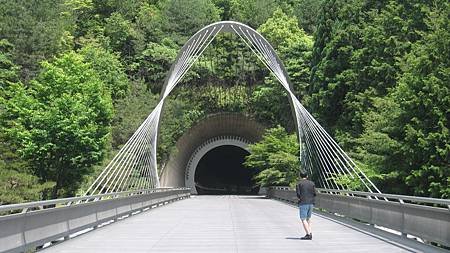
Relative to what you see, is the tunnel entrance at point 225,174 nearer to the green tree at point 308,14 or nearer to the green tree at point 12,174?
the green tree at point 308,14

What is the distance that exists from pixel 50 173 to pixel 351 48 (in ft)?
74.0

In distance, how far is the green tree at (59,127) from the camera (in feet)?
123

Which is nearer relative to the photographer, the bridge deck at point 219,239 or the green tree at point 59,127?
the bridge deck at point 219,239

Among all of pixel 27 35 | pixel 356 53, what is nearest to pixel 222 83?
pixel 27 35

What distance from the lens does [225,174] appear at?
3137 inches

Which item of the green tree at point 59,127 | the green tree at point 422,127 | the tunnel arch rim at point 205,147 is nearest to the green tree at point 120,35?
the tunnel arch rim at point 205,147

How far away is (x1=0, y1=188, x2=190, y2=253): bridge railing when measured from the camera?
32.9 feet

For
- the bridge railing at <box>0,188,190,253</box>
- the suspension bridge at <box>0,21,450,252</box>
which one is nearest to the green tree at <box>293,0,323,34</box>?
the suspension bridge at <box>0,21,450,252</box>

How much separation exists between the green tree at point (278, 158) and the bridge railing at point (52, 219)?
81.4ft

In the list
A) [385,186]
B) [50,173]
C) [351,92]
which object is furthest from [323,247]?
[50,173]

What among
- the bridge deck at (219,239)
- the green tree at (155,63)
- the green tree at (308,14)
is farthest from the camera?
the green tree at (308,14)

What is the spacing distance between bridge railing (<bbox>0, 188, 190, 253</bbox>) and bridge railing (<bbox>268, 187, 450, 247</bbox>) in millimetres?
7826

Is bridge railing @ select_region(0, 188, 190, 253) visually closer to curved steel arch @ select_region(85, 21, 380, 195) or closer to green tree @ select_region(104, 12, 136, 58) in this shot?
curved steel arch @ select_region(85, 21, 380, 195)

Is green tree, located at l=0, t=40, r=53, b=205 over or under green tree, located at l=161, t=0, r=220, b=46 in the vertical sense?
under
